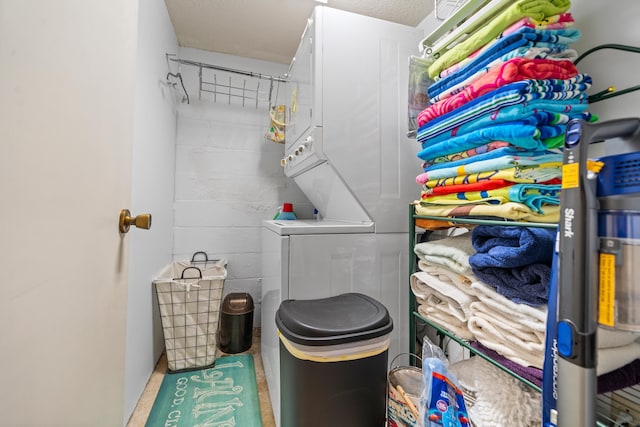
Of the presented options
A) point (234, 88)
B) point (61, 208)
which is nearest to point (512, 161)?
point (61, 208)

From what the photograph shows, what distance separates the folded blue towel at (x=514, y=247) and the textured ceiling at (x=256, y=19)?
176 centimetres

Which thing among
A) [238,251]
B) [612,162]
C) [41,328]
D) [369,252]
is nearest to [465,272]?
[369,252]

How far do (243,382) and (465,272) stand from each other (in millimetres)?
1546

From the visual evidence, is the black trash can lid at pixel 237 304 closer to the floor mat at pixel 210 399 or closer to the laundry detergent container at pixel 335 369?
the floor mat at pixel 210 399

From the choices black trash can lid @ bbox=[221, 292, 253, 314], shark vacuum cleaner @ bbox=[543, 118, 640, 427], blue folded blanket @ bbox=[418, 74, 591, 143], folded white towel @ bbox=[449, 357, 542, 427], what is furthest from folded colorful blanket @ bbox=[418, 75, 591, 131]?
black trash can lid @ bbox=[221, 292, 253, 314]

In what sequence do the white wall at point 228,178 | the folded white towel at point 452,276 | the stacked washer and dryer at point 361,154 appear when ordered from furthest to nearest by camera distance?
the white wall at point 228,178
the stacked washer and dryer at point 361,154
the folded white towel at point 452,276

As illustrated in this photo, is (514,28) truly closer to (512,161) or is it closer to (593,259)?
(512,161)

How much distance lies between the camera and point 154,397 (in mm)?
Answer: 1593

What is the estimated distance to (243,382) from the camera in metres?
1.74

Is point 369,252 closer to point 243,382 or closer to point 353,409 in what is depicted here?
point 353,409

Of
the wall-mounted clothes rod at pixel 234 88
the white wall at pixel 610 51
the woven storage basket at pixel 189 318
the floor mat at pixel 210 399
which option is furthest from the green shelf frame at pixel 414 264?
the wall-mounted clothes rod at pixel 234 88

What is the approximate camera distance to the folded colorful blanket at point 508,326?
775 millimetres

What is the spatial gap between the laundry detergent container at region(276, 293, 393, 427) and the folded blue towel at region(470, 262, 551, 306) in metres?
0.39

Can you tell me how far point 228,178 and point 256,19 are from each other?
4.19ft
